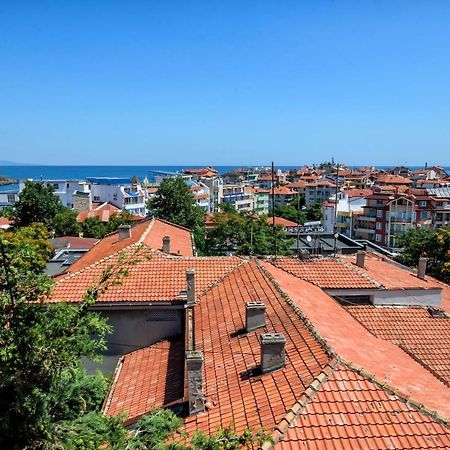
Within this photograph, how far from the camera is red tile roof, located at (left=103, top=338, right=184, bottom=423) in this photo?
11779 mm

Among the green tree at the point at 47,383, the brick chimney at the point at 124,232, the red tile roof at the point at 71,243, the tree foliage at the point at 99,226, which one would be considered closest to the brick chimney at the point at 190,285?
the green tree at the point at 47,383

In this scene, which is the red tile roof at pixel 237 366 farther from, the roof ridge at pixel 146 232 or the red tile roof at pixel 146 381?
the roof ridge at pixel 146 232

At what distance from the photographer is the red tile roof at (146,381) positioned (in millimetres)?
11779

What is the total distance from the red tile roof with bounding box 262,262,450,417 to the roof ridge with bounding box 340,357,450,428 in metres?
0.26

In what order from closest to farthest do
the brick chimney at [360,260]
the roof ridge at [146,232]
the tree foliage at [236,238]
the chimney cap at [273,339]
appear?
1. the chimney cap at [273,339]
2. the brick chimney at [360,260]
3. the roof ridge at [146,232]
4. the tree foliage at [236,238]

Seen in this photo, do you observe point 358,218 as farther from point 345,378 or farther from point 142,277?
point 345,378

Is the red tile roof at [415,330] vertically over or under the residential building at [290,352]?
under

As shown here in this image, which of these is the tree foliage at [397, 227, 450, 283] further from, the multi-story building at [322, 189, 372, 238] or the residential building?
the multi-story building at [322, 189, 372, 238]

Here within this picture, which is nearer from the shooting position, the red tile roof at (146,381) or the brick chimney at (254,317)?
the red tile roof at (146,381)

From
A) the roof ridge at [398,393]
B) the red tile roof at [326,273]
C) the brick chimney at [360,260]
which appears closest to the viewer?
the roof ridge at [398,393]

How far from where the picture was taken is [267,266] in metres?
18.8

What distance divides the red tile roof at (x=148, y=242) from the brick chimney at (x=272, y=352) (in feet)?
40.8

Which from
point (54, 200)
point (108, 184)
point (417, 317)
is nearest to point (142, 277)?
A: point (417, 317)

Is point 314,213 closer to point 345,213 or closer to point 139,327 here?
point 345,213
